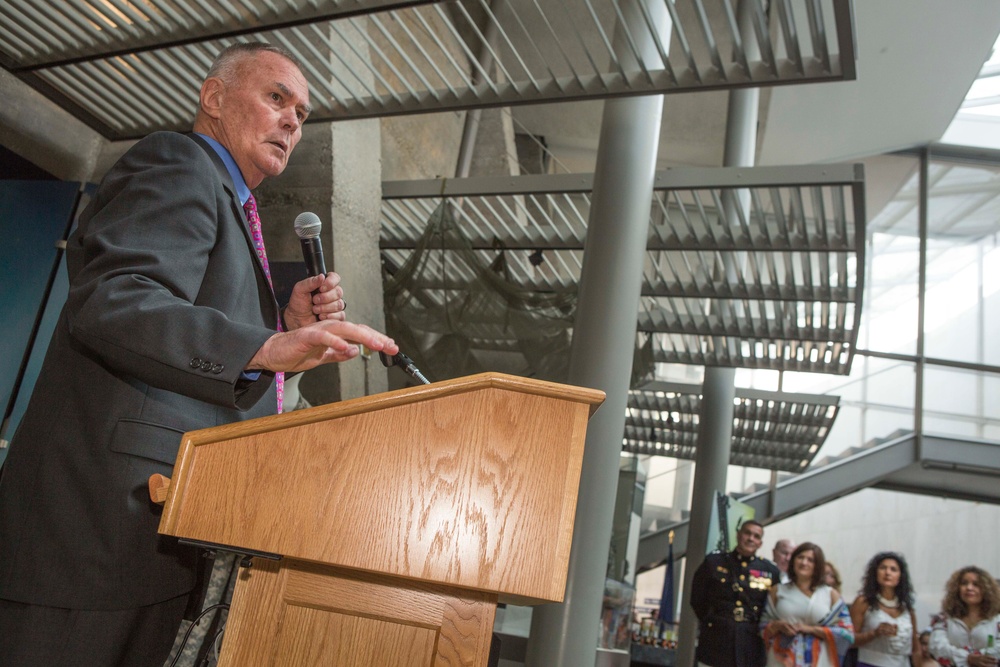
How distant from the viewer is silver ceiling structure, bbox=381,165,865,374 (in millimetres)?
5480

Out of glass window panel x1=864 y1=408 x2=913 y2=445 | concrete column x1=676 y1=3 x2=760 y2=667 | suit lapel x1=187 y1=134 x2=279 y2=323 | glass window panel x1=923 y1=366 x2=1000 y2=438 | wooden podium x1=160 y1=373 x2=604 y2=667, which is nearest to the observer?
wooden podium x1=160 y1=373 x2=604 y2=667

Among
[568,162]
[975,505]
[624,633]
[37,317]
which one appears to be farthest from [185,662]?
[975,505]

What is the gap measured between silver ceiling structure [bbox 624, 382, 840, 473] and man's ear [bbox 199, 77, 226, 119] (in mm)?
8131

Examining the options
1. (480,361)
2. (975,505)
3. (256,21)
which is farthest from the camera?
(975,505)

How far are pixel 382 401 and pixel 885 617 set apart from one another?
5647mm

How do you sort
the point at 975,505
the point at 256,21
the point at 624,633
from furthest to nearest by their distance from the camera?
the point at 975,505
the point at 624,633
the point at 256,21

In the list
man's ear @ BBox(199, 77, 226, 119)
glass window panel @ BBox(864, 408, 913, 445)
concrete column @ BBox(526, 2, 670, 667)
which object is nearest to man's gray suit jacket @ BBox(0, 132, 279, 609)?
man's ear @ BBox(199, 77, 226, 119)

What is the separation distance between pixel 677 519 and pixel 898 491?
12.1 ft

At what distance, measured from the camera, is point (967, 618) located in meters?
6.14

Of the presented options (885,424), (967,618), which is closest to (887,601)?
(967,618)

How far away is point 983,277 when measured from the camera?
45.4ft

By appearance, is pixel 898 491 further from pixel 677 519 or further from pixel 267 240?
pixel 267 240

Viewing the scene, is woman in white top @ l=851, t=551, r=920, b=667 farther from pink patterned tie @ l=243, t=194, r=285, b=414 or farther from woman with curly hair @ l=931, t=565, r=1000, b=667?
pink patterned tie @ l=243, t=194, r=285, b=414

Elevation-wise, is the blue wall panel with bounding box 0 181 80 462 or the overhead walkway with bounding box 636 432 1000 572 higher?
the overhead walkway with bounding box 636 432 1000 572
